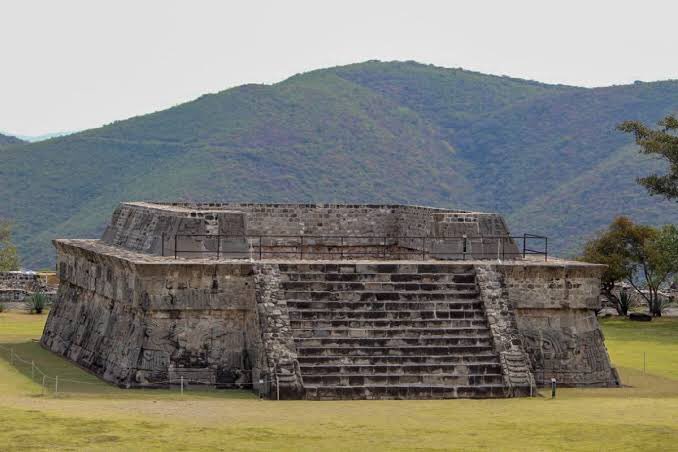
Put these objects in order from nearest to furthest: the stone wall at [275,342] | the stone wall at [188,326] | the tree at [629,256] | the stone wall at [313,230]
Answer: the stone wall at [275,342]
the stone wall at [188,326]
the stone wall at [313,230]
the tree at [629,256]

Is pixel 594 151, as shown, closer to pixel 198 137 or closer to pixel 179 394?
pixel 198 137

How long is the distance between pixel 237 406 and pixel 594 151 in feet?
313

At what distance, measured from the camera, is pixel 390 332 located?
21.6 meters

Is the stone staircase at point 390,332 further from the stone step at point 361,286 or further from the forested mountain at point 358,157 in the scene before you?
the forested mountain at point 358,157

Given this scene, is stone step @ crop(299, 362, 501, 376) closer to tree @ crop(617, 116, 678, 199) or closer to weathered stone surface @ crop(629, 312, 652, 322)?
weathered stone surface @ crop(629, 312, 652, 322)

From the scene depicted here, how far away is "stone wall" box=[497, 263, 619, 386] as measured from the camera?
76.0 feet

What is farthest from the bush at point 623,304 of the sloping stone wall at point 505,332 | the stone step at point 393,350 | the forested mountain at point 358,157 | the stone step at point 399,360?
the forested mountain at point 358,157

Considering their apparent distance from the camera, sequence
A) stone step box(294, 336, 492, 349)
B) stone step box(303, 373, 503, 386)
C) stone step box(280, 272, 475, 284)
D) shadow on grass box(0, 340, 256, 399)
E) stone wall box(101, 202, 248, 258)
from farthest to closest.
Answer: stone wall box(101, 202, 248, 258) < stone step box(280, 272, 475, 284) < stone step box(294, 336, 492, 349) < shadow on grass box(0, 340, 256, 399) < stone step box(303, 373, 503, 386)

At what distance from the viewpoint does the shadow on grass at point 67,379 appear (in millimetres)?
20781

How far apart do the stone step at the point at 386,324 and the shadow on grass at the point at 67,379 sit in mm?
1403

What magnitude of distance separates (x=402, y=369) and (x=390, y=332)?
844 millimetres

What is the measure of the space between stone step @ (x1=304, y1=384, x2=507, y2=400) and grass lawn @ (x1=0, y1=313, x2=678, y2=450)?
325 millimetres

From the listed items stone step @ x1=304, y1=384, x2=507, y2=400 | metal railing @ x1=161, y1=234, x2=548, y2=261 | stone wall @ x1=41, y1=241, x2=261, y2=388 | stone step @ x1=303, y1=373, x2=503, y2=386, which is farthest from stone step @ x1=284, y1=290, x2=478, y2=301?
stone step @ x1=304, y1=384, x2=507, y2=400

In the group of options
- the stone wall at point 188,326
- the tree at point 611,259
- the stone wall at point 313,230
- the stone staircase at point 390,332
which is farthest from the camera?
the tree at point 611,259
